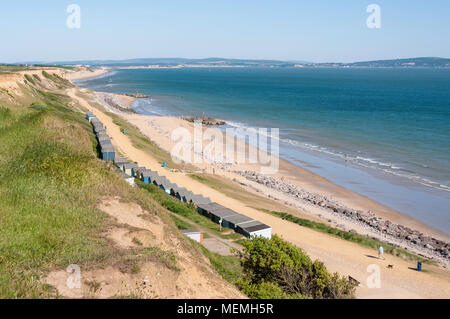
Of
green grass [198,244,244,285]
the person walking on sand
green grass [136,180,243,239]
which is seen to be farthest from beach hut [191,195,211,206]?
the person walking on sand

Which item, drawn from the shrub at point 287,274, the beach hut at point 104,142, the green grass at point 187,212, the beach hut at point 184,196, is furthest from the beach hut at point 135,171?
the shrub at point 287,274

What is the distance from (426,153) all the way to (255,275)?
46240 millimetres

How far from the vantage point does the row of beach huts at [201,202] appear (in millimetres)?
20750

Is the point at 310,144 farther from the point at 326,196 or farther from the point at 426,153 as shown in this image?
the point at 326,196

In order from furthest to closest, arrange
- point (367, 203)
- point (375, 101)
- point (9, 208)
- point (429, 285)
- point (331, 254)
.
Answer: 1. point (375, 101)
2. point (367, 203)
3. point (331, 254)
4. point (429, 285)
5. point (9, 208)

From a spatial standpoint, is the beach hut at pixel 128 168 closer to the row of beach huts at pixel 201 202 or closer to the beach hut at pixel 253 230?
the row of beach huts at pixel 201 202

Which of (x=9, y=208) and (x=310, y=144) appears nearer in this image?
(x=9, y=208)

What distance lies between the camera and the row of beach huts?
68.1ft

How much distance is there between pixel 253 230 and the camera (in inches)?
802

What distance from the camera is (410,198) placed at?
35.0 metres

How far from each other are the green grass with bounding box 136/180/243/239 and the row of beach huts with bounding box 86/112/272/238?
1.41 feet

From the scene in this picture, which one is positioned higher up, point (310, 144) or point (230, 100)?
point (230, 100)

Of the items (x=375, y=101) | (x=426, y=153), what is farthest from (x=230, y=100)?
(x=426, y=153)

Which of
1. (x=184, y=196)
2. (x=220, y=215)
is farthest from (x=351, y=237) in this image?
(x=184, y=196)
